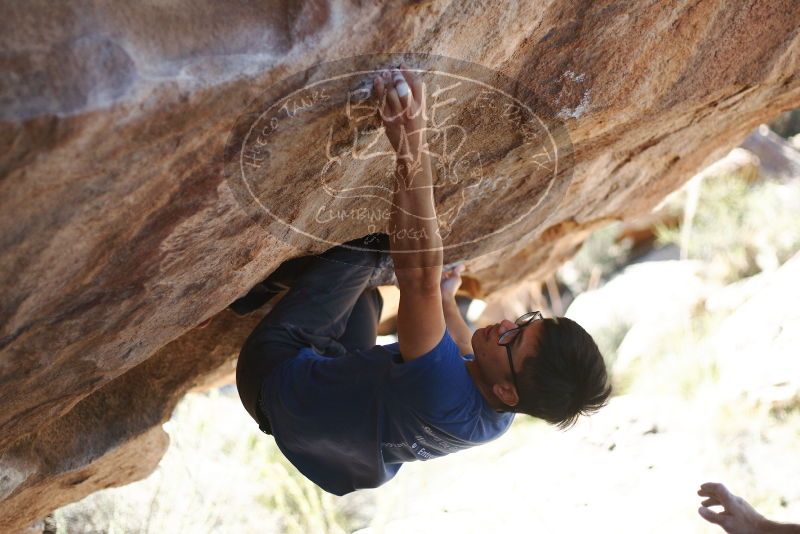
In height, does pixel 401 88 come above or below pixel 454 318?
above

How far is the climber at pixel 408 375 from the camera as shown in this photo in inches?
62.5

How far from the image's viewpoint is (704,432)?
14.1ft

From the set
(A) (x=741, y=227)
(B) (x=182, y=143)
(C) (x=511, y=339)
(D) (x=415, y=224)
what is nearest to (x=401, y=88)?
(D) (x=415, y=224)

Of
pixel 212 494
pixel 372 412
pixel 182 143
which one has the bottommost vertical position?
pixel 212 494

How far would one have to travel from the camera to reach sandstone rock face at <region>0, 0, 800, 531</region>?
1.18 metres

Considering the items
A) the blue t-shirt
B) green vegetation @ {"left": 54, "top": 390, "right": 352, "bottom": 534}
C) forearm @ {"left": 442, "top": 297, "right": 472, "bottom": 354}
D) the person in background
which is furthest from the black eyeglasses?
green vegetation @ {"left": 54, "top": 390, "right": 352, "bottom": 534}

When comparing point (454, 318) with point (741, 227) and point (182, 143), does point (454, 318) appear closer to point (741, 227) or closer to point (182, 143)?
point (182, 143)

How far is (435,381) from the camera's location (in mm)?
1723

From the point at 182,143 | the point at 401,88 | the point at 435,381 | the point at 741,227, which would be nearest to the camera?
the point at 182,143

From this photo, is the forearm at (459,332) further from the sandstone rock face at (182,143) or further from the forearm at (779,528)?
the forearm at (779,528)

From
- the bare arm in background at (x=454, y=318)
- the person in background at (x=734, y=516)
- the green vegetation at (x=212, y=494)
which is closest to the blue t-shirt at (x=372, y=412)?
the bare arm in background at (x=454, y=318)

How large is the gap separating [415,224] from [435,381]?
1.22 feet

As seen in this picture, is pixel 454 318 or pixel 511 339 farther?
pixel 454 318

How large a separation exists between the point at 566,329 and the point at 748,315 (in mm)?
3875
